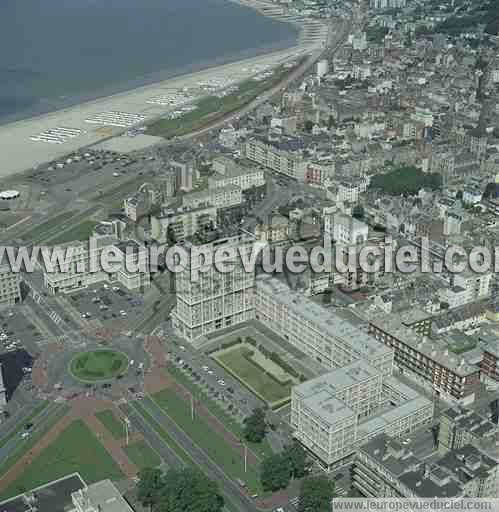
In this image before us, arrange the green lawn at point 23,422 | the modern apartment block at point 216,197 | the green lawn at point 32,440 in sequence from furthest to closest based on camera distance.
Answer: the modern apartment block at point 216,197 → the green lawn at point 23,422 → the green lawn at point 32,440

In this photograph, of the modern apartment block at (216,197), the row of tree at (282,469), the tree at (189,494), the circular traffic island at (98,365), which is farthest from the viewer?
the modern apartment block at (216,197)

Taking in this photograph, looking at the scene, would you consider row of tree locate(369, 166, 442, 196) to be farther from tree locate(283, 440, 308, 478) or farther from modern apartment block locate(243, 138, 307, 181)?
tree locate(283, 440, 308, 478)

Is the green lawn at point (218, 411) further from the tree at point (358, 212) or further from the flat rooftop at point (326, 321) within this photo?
the tree at point (358, 212)

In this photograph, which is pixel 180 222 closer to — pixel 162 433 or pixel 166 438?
pixel 162 433

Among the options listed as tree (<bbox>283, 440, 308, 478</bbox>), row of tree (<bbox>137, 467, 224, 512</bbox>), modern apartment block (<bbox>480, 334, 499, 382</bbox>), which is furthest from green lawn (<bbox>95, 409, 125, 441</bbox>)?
modern apartment block (<bbox>480, 334, 499, 382</bbox>)

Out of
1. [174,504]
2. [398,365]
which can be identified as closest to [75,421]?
[174,504]

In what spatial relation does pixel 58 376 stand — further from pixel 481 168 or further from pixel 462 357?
pixel 481 168

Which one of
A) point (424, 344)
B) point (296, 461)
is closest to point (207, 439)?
point (296, 461)

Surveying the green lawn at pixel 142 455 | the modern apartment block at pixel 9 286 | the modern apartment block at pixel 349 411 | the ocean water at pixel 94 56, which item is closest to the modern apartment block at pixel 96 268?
the modern apartment block at pixel 9 286

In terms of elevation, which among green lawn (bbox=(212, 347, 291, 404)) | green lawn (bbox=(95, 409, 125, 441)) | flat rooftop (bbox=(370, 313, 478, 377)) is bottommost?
green lawn (bbox=(95, 409, 125, 441))
